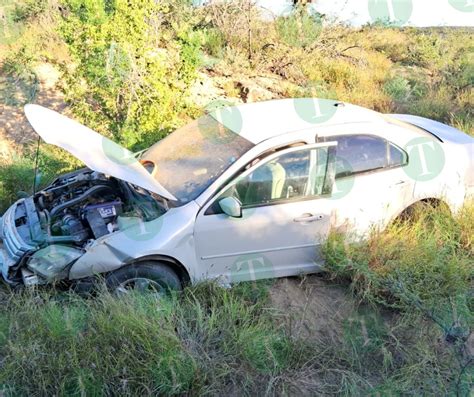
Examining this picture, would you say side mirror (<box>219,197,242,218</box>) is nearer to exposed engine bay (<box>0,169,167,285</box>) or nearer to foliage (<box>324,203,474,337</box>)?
exposed engine bay (<box>0,169,167,285</box>)

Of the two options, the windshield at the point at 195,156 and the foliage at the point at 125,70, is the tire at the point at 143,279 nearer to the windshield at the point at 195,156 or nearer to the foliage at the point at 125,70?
the windshield at the point at 195,156

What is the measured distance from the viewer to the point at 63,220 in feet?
13.2

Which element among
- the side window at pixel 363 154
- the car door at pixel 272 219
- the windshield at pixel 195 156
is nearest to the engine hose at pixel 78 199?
the windshield at pixel 195 156

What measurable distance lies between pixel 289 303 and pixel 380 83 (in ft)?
25.3

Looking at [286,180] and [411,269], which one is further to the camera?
[411,269]

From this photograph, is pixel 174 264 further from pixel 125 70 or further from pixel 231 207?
pixel 125 70

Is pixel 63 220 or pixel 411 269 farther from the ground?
pixel 63 220

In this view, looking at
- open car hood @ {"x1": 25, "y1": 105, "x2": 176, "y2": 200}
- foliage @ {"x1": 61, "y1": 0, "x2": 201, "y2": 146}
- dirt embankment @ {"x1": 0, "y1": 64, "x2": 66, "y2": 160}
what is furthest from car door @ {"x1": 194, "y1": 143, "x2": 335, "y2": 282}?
dirt embankment @ {"x1": 0, "y1": 64, "x2": 66, "y2": 160}

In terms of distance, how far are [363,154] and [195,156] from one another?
151cm

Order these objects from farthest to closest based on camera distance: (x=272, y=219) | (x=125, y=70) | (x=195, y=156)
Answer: (x=125, y=70)
(x=195, y=156)
(x=272, y=219)

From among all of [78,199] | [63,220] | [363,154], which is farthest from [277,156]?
[63,220]

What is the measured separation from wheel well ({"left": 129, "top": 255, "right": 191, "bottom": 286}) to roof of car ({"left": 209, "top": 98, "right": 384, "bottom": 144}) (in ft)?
3.92

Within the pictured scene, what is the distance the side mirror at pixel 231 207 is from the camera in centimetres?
368

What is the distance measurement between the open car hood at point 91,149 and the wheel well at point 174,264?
0.48m
